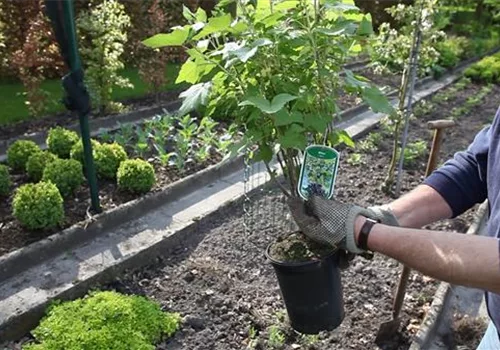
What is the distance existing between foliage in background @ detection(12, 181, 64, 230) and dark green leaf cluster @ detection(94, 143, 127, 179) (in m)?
0.89

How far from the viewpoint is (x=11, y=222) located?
3.76 m

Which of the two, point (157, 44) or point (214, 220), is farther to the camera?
point (214, 220)

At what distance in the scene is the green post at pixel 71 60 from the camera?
3.50m

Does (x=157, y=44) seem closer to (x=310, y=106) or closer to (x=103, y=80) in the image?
(x=310, y=106)

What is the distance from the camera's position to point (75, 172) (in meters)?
4.15

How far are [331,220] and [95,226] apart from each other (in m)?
2.57

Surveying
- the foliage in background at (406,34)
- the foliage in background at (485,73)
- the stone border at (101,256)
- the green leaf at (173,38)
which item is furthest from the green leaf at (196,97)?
the foliage in background at (485,73)

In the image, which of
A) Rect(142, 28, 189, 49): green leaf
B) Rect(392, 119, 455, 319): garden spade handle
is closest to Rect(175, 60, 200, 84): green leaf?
Rect(142, 28, 189, 49): green leaf

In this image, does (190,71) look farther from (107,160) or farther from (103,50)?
(103,50)

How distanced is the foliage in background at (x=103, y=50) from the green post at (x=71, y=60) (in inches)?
100

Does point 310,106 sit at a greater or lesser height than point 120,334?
greater

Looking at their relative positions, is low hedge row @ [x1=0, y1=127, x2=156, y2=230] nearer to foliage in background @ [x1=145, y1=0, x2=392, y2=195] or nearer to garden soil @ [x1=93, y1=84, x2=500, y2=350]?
garden soil @ [x1=93, y1=84, x2=500, y2=350]

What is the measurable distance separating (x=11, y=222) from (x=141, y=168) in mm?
1078

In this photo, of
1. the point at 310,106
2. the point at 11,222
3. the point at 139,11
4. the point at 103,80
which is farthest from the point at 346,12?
the point at 139,11
